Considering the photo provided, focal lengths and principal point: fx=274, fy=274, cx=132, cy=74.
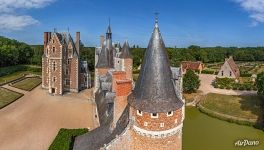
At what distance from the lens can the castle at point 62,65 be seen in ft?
148

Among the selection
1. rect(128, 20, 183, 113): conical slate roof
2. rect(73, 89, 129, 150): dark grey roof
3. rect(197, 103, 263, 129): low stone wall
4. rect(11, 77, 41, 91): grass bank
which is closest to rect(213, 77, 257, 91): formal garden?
rect(197, 103, 263, 129): low stone wall

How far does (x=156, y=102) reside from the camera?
1281 cm

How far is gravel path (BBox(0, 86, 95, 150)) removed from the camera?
25188 millimetres

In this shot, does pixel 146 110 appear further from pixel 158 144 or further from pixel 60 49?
pixel 60 49

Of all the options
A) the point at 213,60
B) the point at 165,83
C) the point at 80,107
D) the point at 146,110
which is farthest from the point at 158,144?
the point at 213,60

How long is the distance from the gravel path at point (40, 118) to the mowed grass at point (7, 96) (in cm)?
89

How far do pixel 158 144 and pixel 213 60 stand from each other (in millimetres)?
105861

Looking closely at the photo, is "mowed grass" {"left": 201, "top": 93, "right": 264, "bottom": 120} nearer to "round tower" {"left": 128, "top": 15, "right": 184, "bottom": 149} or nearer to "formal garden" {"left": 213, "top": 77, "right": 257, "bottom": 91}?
"formal garden" {"left": 213, "top": 77, "right": 257, "bottom": 91}

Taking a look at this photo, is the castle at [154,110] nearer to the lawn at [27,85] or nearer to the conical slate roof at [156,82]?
the conical slate roof at [156,82]

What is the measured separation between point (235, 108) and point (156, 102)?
94.7 ft

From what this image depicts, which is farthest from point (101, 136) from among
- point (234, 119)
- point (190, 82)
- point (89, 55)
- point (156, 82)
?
point (89, 55)

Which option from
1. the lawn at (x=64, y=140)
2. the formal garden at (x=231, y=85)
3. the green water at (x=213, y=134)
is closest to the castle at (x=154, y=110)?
the lawn at (x=64, y=140)

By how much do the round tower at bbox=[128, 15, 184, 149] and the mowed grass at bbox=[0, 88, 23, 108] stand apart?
29848 mm

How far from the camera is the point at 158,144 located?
13.0m
